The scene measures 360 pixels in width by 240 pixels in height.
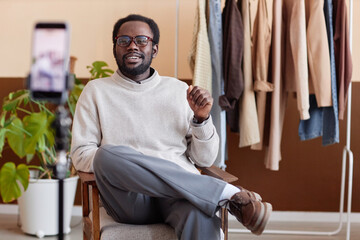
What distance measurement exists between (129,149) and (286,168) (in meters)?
1.93

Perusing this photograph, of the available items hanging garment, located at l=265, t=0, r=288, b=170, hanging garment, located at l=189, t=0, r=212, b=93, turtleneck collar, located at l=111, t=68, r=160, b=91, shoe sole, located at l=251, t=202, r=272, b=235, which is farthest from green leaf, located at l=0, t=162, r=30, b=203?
shoe sole, located at l=251, t=202, r=272, b=235

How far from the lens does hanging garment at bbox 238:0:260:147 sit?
2764mm

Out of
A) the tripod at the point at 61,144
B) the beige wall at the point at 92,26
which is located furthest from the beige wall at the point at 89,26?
the tripod at the point at 61,144

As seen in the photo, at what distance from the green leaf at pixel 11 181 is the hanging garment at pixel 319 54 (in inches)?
67.9

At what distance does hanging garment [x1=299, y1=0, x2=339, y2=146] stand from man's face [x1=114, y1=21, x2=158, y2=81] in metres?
1.16

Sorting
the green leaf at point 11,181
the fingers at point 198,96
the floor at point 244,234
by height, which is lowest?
the floor at point 244,234

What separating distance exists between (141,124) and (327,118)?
4.27 ft

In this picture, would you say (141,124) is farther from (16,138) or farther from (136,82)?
(16,138)

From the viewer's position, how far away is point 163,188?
1684 millimetres

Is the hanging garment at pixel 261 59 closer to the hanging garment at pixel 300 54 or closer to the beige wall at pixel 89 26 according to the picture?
the hanging garment at pixel 300 54

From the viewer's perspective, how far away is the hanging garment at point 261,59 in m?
2.76

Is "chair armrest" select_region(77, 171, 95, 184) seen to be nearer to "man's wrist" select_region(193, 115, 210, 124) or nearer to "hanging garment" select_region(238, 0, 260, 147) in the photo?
"man's wrist" select_region(193, 115, 210, 124)

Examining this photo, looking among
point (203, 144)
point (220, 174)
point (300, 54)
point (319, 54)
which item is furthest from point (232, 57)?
point (220, 174)

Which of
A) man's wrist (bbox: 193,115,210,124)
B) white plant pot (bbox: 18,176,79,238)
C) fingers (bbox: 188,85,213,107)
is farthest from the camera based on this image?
white plant pot (bbox: 18,176,79,238)
